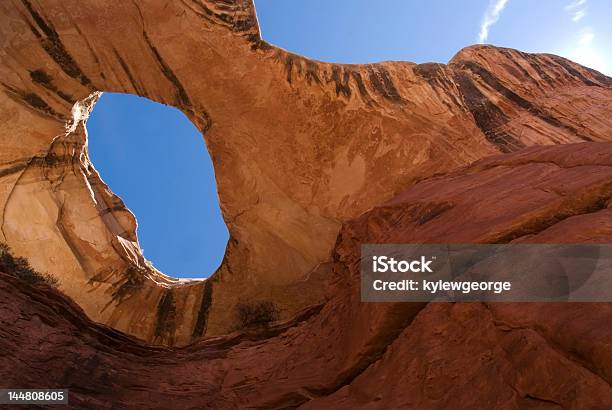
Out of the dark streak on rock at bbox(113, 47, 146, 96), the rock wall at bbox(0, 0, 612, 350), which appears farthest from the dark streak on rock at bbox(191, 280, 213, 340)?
the dark streak on rock at bbox(113, 47, 146, 96)

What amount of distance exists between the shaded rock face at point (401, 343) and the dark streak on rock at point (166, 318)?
14.6 feet

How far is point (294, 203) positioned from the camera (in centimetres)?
1508

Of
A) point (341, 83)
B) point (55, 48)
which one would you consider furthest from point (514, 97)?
point (55, 48)

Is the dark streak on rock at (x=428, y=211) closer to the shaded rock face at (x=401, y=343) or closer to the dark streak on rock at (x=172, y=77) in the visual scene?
the shaded rock face at (x=401, y=343)

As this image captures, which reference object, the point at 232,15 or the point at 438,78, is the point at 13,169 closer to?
the point at 232,15

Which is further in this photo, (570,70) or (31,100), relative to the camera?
(31,100)

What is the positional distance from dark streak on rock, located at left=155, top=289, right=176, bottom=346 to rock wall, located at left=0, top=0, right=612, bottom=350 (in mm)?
40

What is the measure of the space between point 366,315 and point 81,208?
503 inches

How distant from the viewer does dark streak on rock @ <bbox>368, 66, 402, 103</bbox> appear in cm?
1386

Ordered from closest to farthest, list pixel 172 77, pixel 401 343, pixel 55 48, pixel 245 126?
pixel 401 343 → pixel 55 48 → pixel 172 77 → pixel 245 126

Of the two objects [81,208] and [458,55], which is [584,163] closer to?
[458,55]

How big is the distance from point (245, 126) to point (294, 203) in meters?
2.74

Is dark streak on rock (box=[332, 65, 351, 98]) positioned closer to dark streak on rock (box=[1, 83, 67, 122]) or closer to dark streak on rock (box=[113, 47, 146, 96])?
dark streak on rock (box=[113, 47, 146, 96])

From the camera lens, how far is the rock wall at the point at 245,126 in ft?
44.0
